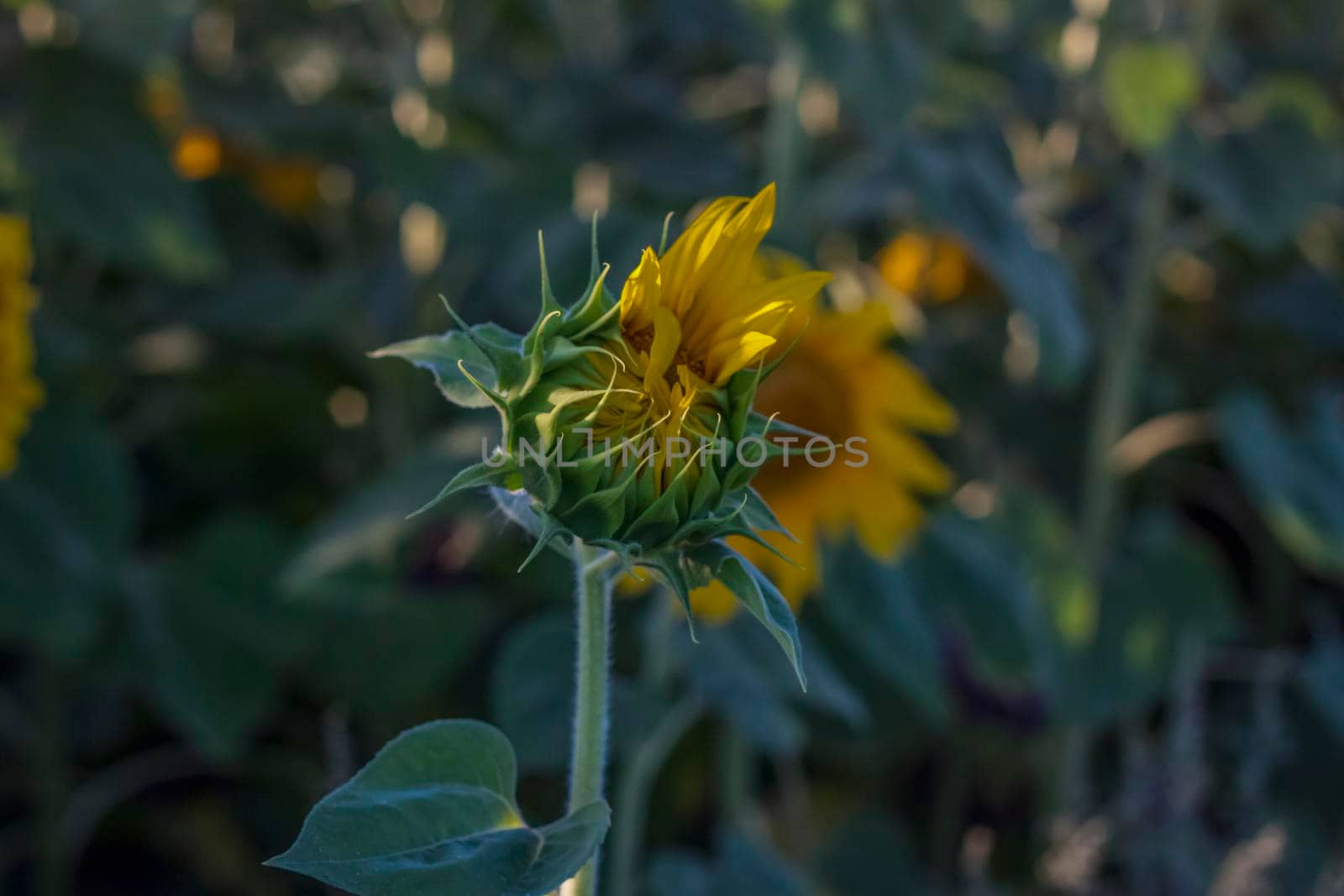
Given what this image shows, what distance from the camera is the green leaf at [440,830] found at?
38 cm

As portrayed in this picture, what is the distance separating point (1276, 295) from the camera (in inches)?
60.3

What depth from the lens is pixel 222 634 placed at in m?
1.31

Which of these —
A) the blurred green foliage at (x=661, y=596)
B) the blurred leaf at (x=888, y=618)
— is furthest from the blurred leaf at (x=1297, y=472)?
the blurred leaf at (x=888, y=618)

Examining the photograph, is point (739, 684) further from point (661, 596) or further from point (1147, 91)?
point (1147, 91)

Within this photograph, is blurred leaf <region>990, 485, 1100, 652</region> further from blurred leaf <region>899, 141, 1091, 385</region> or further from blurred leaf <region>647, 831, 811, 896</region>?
blurred leaf <region>647, 831, 811, 896</region>

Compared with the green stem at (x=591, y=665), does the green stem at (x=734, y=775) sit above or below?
below

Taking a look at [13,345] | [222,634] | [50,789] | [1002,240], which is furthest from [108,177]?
[1002,240]

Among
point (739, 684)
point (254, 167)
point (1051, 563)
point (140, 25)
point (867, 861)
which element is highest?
point (140, 25)

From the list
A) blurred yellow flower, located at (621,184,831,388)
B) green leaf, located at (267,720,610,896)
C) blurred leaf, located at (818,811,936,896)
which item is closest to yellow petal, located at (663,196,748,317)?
blurred yellow flower, located at (621,184,831,388)

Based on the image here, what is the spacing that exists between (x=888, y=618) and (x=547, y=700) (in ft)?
0.84

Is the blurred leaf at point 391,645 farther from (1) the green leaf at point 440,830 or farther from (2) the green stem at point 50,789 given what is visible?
(1) the green leaf at point 440,830

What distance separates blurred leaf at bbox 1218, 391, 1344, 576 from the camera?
1171 mm

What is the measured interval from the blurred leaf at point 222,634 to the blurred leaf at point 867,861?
1.77 ft

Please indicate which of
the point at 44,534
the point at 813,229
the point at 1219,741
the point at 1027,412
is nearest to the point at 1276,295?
the point at 1027,412
